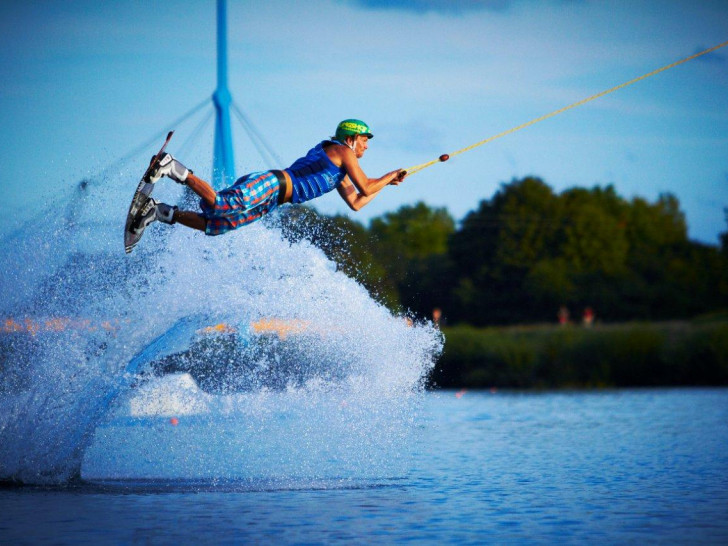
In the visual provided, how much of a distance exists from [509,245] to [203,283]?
5135cm

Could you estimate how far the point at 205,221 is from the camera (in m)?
10.0

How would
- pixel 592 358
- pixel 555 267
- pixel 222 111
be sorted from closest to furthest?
pixel 222 111 < pixel 592 358 < pixel 555 267

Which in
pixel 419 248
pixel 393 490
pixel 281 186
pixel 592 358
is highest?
pixel 419 248

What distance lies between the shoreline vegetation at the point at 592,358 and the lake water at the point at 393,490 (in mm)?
17792

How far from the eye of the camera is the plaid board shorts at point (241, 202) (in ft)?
32.8

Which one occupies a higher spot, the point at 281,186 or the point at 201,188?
the point at 281,186

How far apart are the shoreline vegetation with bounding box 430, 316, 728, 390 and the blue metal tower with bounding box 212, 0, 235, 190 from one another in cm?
1148

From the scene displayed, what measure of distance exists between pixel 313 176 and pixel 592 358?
27.3 meters

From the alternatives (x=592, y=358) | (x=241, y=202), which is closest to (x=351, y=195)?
(x=241, y=202)

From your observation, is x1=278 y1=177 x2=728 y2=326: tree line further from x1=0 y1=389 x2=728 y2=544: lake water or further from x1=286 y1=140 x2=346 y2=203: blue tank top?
x1=286 y1=140 x2=346 y2=203: blue tank top

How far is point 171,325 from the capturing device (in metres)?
12.6

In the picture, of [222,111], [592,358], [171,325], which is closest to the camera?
[171,325]

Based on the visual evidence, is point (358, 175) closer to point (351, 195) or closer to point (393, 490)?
point (351, 195)

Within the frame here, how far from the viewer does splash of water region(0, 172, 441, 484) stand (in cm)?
1200
